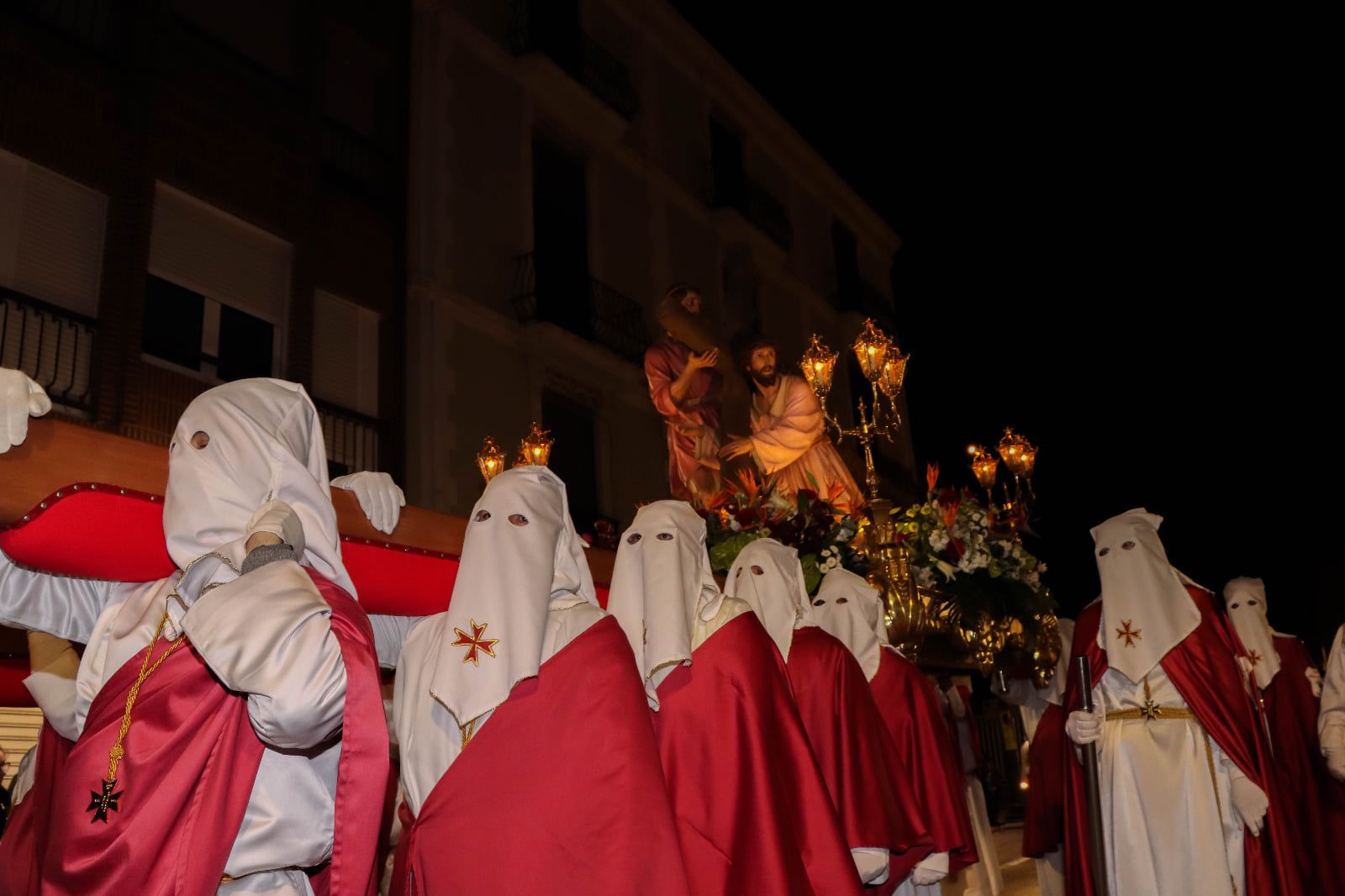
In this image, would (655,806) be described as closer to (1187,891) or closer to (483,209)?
(1187,891)

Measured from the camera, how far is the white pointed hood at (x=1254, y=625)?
7660 millimetres

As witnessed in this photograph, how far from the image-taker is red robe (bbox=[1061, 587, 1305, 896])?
5.58 metres

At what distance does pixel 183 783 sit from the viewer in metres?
2.54

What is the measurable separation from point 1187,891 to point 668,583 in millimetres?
3384

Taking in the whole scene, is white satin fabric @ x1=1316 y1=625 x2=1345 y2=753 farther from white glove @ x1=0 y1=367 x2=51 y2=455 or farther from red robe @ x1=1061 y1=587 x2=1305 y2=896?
white glove @ x1=0 y1=367 x2=51 y2=455

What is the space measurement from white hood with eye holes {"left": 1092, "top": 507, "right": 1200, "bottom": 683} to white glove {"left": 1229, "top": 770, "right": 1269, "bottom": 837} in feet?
2.15

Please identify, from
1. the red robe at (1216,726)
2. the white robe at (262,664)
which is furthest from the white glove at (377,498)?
the red robe at (1216,726)

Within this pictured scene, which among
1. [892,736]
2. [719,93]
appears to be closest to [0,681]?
[892,736]

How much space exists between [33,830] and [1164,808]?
4.97 meters

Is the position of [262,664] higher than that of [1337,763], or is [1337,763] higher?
[262,664]

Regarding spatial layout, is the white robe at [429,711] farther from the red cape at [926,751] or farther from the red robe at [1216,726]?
the red robe at [1216,726]

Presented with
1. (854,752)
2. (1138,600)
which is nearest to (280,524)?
(854,752)

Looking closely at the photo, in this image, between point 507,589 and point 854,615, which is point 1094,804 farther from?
point 507,589

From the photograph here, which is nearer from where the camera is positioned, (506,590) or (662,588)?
(506,590)
